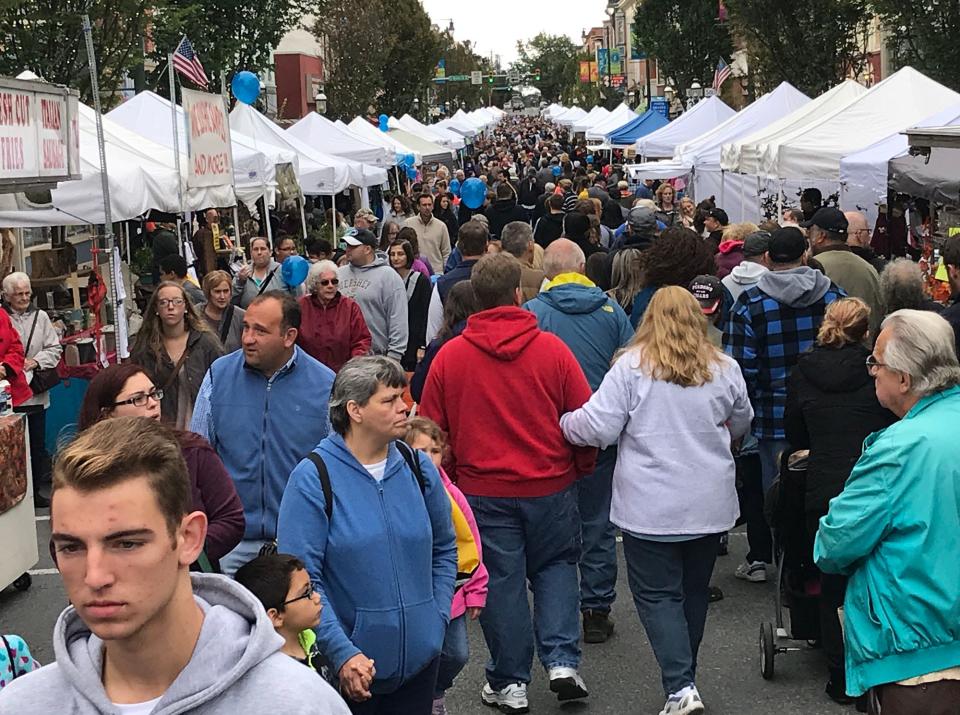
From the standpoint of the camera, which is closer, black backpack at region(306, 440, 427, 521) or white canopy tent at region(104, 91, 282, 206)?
black backpack at region(306, 440, 427, 521)

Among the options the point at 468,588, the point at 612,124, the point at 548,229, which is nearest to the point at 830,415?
the point at 468,588

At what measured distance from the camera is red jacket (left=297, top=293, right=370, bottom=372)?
8.05m

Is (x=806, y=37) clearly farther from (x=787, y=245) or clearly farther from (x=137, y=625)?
(x=137, y=625)

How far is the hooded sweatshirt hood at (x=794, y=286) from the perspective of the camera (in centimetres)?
668

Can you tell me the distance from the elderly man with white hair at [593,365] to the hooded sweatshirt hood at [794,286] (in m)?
0.83

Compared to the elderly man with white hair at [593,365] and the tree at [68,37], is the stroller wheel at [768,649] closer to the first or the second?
the elderly man with white hair at [593,365]

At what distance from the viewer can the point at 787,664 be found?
604cm

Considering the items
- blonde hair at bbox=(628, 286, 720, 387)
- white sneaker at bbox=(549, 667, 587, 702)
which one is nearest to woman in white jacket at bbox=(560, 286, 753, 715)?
blonde hair at bbox=(628, 286, 720, 387)

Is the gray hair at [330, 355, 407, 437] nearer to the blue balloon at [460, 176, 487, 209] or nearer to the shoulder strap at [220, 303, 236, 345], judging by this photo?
the shoulder strap at [220, 303, 236, 345]

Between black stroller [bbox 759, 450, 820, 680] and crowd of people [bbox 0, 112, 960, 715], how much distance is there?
0.05 ft

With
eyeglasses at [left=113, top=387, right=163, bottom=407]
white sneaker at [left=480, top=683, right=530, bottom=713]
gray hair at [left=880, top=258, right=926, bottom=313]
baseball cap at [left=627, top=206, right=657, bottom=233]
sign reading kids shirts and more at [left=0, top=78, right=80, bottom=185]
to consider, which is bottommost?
white sneaker at [left=480, top=683, right=530, bottom=713]

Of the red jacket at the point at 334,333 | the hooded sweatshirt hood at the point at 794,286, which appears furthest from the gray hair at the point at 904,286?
Answer: the red jacket at the point at 334,333

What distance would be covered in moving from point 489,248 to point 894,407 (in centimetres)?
706

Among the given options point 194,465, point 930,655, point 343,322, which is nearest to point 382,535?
point 194,465
